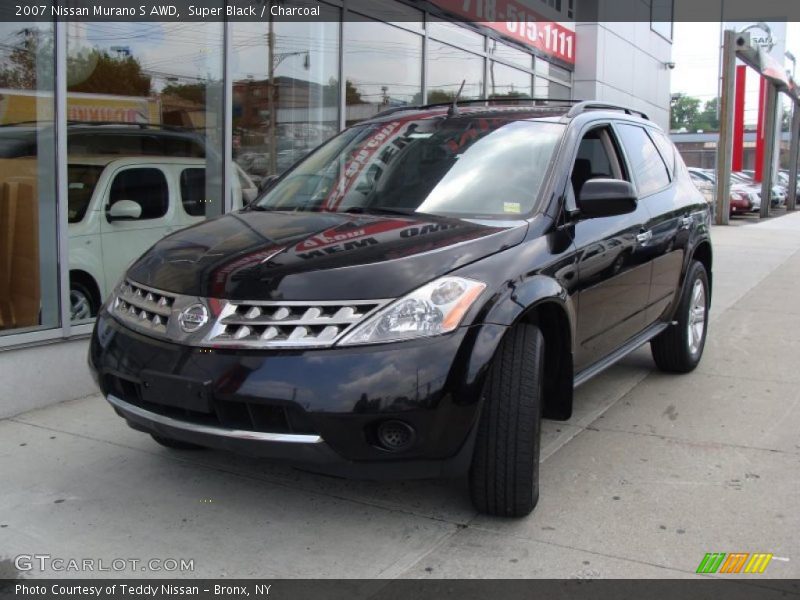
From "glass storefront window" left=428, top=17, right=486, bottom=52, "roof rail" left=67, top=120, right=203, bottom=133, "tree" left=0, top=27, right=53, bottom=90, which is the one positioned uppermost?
"glass storefront window" left=428, top=17, right=486, bottom=52

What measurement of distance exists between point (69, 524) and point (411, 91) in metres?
7.91

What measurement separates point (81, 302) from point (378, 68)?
510 cm

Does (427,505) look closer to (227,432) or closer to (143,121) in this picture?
(227,432)

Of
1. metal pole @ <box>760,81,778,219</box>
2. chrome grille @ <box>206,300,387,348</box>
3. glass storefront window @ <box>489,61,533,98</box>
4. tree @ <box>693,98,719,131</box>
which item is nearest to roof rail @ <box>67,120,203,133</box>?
chrome grille @ <box>206,300,387,348</box>

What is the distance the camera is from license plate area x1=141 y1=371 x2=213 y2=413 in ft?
10.0

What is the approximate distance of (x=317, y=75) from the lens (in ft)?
28.6

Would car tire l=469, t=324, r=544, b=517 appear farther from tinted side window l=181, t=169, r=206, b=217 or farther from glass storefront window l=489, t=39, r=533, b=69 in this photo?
glass storefront window l=489, t=39, r=533, b=69

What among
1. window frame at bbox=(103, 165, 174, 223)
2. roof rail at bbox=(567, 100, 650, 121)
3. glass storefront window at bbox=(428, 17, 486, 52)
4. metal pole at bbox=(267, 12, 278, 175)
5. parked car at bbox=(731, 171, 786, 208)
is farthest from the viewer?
parked car at bbox=(731, 171, 786, 208)

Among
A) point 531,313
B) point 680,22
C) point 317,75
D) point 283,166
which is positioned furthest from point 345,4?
point 680,22

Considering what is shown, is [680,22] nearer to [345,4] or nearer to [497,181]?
[345,4]

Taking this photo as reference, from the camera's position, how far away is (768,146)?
25391 mm

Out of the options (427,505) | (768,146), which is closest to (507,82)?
(427,505)

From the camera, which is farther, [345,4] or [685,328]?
[345,4]

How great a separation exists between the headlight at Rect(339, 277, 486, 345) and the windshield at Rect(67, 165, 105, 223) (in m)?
3.36
